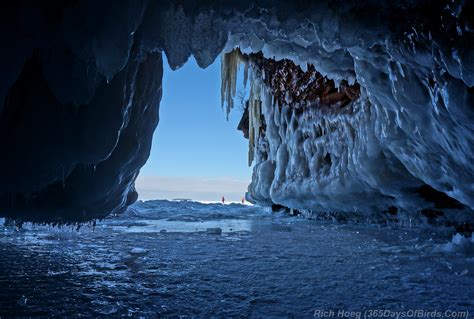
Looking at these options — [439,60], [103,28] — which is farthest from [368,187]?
[103,28]

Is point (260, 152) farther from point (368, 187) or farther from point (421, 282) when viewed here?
point (421, 282)

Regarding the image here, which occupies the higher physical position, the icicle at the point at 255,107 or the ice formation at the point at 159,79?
the icicle at the point at 255,107

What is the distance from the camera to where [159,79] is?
400cm

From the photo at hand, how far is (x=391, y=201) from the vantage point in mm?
5973

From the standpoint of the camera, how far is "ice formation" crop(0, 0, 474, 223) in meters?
2.33

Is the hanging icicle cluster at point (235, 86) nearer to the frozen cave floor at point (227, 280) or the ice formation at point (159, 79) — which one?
the ice formation at point (159, 79)

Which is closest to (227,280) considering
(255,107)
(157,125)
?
(157,125)

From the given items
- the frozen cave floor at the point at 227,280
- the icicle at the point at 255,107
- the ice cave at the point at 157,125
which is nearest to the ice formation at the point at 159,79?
the ice cave at the point at 157,125

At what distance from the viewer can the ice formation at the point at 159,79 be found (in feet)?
7.66

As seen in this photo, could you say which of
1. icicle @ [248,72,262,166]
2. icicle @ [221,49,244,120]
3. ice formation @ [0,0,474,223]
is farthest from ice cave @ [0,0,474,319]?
icicle @ [248,72,262,166]

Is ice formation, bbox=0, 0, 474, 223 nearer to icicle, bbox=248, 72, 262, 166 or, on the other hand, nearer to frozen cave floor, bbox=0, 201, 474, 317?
frozen cave floor, bbox=0, 201, 474, 317

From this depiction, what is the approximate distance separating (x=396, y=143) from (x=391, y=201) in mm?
2053

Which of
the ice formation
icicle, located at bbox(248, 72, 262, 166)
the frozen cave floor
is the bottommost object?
the frozen cave floor

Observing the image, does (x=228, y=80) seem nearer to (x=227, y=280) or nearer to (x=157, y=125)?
(x=157, y=125)
